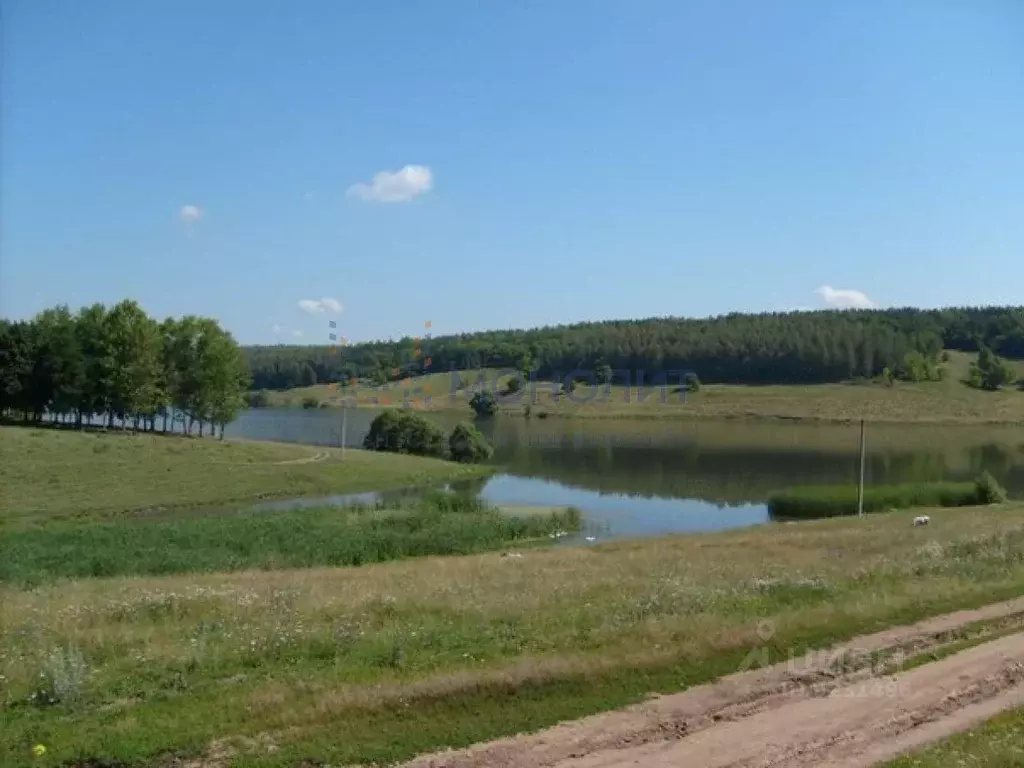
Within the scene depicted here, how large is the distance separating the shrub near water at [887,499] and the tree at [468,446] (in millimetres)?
33145

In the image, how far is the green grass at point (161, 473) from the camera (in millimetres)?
47906

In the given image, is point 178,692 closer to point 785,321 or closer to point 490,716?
point 490,716

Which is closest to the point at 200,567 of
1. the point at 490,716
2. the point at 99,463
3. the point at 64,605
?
the point at 64,605

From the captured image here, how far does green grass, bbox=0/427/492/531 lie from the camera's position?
47.9m

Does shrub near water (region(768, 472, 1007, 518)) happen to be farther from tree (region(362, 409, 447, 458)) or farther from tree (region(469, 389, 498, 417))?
tree (region(469, 389, 498, 417))

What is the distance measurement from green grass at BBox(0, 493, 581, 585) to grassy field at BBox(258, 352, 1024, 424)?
85.8 metres

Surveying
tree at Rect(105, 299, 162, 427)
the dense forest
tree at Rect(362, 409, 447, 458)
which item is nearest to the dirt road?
tree at Rect(105, 299, 162, 427)

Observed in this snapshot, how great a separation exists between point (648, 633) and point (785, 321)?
183 metres

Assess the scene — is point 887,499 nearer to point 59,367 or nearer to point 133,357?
point 133,357

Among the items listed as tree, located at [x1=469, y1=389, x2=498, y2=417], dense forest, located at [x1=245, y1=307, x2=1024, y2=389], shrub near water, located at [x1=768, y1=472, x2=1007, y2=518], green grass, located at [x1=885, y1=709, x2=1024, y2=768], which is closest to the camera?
green grass, located at [x1=885, y1=709, x2=1024, y2=768]

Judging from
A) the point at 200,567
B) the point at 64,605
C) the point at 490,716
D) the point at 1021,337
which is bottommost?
the point at 200,567

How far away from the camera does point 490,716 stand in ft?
30.3

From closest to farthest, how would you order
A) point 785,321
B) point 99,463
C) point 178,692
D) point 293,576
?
point 178,692 → point 293,576 → point 99,463 → point 785,321

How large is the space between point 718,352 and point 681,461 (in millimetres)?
80285
